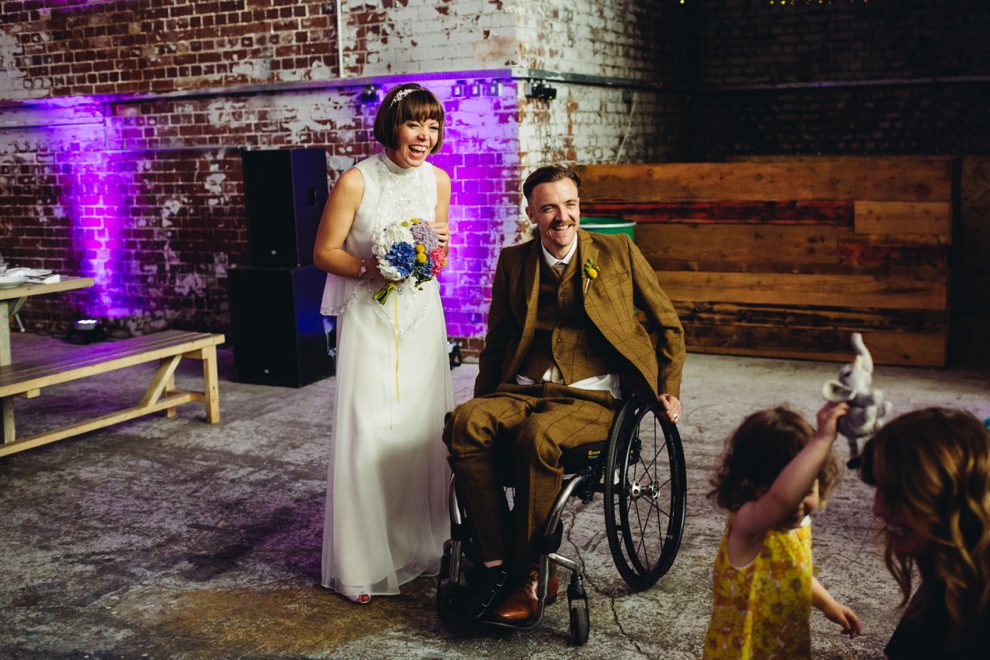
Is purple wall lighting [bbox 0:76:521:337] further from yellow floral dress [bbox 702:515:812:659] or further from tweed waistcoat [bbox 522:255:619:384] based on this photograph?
yellow floral dress [bbox 702:515:812:659]

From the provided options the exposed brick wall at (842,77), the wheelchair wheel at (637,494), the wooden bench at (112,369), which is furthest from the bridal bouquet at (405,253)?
the exposed brick wall at (842,77)

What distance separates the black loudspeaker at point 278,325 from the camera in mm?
6027

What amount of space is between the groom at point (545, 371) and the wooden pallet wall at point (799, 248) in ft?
11.4

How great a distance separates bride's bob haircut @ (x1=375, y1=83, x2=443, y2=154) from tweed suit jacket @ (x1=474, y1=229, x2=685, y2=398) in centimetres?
52

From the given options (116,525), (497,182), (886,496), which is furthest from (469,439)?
(497,182)

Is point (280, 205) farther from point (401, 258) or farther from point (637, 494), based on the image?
point (637, 494)

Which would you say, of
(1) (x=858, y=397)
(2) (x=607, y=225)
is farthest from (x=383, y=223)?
(2) (x=607, y=225)

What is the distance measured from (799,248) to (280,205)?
11.2 ft

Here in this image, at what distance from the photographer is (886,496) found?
1.61m

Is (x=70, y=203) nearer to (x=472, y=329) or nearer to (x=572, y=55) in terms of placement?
(x=472, y=329)

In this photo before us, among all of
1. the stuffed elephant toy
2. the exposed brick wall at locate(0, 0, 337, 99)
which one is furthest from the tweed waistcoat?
the exposed brick wall at locate(0, 0, 337, 99)

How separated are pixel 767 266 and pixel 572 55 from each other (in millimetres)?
2055

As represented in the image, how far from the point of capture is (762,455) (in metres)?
1.97

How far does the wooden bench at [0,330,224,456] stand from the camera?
4.44 meters
